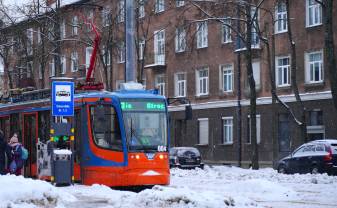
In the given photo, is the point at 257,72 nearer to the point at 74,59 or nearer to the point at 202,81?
the point at 202,81

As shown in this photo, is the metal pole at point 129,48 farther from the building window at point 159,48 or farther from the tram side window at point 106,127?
the building window at point 159,48

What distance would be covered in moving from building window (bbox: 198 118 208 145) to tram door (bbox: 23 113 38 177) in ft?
89.2

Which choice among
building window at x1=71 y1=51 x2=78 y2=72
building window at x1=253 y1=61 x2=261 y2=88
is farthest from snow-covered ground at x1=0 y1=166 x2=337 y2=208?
building window at x1=71 y1=51 x2=78 y2=72

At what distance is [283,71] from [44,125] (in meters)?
24.2

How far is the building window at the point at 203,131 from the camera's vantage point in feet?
175

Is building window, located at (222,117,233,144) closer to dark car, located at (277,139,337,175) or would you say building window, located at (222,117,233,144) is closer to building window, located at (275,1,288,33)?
building window, located at (275,1,288,33)

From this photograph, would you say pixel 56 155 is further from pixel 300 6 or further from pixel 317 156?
pixel 300 6

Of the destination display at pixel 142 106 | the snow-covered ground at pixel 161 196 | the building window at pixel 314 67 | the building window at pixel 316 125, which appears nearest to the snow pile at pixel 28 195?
the snow-covered ground at pixel 161 196

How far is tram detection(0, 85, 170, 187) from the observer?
21.5 m

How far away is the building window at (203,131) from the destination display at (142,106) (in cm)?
3096

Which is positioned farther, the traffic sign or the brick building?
the brick building

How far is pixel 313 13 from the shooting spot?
44.4 meters

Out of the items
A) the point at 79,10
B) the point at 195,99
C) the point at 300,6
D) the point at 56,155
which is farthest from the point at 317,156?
the point at 195,99

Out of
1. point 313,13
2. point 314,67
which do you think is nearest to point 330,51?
point 314,67
